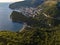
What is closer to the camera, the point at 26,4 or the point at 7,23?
the point at 7,23

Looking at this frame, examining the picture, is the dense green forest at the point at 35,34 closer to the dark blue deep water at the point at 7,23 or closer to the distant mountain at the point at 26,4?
the dark blue deep water at the point at 7,23

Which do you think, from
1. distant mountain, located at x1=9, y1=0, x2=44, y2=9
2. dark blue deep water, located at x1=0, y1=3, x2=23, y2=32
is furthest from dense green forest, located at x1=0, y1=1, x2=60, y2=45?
distant mountain, located at x1=9, y1=0, x2=44, y2=9

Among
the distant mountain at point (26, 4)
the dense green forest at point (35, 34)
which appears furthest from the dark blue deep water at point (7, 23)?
the distant mountain at point (26, 4)

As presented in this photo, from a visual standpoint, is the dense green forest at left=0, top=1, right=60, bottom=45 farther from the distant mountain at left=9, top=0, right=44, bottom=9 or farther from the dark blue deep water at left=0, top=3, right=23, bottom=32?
the distant mountain at left=9, top=0, right=44, bottom=9

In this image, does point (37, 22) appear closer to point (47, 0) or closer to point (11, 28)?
point (11, 28)

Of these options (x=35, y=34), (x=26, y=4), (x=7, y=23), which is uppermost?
(x=35, y=34)

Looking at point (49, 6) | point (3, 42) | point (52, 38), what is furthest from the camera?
point (49, 6)

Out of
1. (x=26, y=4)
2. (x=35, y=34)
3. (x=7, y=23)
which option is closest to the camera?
(x=35, y=34)

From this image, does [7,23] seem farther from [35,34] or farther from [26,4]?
[26,4]

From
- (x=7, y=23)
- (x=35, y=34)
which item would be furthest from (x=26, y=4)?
(x=35, y=34)

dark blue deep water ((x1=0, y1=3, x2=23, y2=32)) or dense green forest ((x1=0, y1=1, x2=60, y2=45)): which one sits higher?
dense green forest ((x1=0, y1=1, x2=60, y2=45))

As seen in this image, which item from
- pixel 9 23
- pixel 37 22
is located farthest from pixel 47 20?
pixel 9 23
